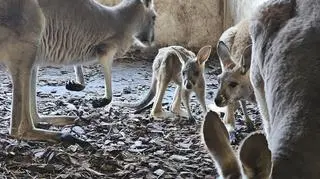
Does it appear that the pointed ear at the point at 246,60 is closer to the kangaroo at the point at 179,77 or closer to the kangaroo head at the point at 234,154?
the kangaroo at the point at 179,77

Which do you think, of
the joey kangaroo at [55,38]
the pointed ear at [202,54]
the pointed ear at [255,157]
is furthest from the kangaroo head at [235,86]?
the pointed ear at [255,157]

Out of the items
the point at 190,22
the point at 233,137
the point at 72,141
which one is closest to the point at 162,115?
the point at 233,137

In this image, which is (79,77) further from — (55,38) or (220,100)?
(220,100)

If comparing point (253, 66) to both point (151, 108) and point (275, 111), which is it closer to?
point (275, 111)

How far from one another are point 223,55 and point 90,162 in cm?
139

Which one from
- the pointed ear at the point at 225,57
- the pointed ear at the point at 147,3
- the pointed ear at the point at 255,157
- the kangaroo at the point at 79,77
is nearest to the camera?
the pointed ear at the point at 255,157

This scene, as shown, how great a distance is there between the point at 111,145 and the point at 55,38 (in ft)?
3.04

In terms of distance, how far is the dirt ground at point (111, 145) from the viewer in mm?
3354

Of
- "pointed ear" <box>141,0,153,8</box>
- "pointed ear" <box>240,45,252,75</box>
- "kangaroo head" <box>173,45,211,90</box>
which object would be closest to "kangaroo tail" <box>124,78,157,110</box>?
"kangaroo head" <box>173,45,211,90</box>

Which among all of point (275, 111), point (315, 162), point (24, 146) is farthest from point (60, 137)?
point (315, 162)

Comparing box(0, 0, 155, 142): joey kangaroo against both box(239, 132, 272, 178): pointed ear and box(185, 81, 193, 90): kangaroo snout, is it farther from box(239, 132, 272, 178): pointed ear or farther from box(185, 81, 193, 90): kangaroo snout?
box(239, 132, 272, 178): pointed ear

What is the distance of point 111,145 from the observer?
12.8 feet

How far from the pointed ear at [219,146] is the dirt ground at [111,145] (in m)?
1.64

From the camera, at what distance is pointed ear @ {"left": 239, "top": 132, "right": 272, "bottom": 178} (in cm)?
146
